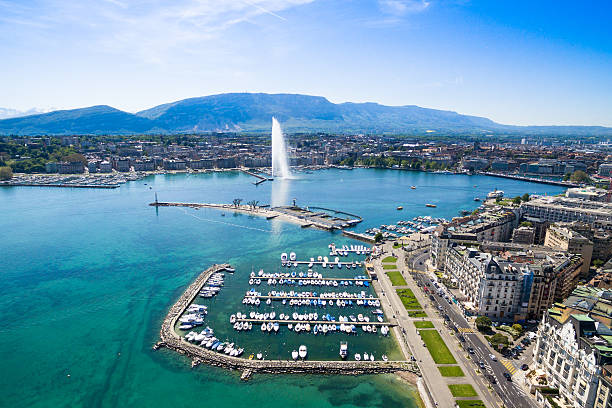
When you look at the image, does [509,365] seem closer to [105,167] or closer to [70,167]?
[105,167]

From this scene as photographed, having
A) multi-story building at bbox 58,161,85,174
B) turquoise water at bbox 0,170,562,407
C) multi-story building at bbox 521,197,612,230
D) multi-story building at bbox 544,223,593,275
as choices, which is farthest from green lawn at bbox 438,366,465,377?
Result: multi-story building at bbox 58,161,85,174

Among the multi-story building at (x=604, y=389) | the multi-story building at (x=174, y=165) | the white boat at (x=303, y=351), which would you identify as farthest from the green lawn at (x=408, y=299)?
the multi-story building at (x=174, y=165)

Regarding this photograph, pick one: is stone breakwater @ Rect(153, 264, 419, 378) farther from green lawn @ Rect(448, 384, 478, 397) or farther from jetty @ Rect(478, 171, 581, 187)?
jetty @ Rect(478, 171, 581, 187)

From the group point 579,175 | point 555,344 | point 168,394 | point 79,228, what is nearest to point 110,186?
point 79,228

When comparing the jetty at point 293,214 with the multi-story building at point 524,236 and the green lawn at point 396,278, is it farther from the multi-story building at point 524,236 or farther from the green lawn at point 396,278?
the multi-story building at point 524,236

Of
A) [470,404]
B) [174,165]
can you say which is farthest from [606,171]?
[174,165]

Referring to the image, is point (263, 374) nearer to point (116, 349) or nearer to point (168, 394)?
point (168, 394)
